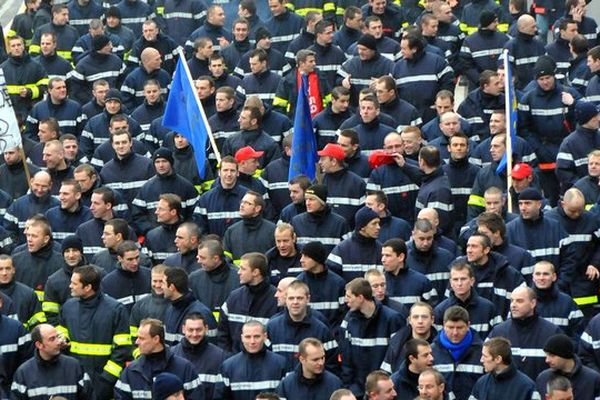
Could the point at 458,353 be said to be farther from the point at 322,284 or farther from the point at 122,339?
the point at 122,339

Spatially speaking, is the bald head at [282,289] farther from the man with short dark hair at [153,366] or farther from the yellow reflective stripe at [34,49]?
the yellow reflective stripe at [34,49]

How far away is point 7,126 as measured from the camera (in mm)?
22203

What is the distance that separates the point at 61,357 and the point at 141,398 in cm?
87

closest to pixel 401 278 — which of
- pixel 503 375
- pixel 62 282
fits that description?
pixel 503 375

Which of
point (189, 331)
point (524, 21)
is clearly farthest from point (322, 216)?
point (524, 21)

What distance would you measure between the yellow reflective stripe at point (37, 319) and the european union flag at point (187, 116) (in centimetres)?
370

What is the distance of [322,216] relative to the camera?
20.7 metres

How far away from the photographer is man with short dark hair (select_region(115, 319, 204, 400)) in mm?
17844

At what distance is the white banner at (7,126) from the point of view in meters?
22.2

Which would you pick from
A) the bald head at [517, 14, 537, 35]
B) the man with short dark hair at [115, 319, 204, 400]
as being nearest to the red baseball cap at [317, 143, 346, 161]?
the man with short dark hair at [115, 319, 204, 400]

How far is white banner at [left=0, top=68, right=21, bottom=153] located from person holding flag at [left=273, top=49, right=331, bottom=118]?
3.67 metres

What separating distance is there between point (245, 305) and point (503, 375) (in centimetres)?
295

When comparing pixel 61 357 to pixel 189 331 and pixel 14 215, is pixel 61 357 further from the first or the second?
pixel 14 215

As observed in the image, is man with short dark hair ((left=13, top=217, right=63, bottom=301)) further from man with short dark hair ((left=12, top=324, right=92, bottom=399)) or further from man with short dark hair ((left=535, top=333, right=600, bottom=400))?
man with short dark hair ((left=535, top=333, right=600, bottom=400))
